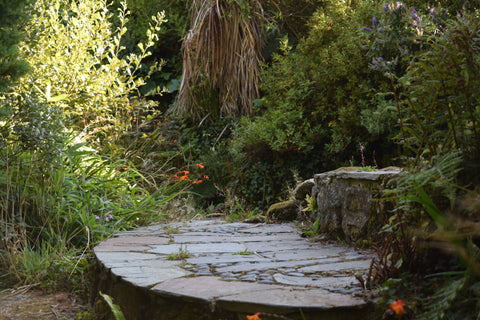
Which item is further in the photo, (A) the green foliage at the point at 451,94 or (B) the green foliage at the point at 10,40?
(B) the green foliage at the point at 10,40

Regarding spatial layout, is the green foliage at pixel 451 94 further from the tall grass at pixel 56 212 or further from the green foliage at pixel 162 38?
the green foliage at pixel 162 38

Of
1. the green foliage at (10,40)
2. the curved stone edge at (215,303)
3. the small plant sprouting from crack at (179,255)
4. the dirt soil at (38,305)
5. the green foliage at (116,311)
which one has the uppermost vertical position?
the green foliage at (10,40)

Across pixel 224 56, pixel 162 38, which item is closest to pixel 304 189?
pixel 224 56

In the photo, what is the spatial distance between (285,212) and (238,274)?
2677mm

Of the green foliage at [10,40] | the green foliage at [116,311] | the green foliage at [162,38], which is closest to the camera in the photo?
the green foliage at [116,311]

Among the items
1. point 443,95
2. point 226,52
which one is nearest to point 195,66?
point 226,52

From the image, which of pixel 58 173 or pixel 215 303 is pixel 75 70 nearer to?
pixel 58 173

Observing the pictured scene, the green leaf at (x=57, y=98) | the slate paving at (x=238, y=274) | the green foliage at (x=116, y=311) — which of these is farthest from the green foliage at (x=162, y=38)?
the green foliage at (x=116, y=311)

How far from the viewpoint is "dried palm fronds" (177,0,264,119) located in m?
7.41

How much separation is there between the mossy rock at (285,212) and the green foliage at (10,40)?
296 centimetres

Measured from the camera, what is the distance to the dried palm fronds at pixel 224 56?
741 cm

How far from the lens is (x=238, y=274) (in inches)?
98.3

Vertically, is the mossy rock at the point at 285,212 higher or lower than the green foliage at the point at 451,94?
lower

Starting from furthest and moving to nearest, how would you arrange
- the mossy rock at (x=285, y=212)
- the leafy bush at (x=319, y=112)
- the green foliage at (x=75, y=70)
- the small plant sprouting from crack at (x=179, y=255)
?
1. the leafy bush at (x=319, y=112)
2. the green foliage at (x=75, y=70)
3. the mossy rock at (x=285, y=212)
4. the small plant sprouting from crack at (x=179, y=255)
